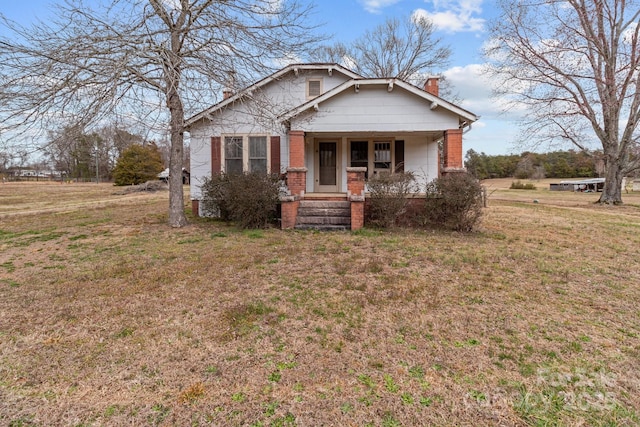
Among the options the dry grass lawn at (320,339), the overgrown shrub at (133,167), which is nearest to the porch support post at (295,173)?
the dry grass lawn at (320,339)

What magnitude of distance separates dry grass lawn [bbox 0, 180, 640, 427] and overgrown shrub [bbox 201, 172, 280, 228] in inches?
102

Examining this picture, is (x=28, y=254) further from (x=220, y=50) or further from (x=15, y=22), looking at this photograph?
(x=220, y=50)

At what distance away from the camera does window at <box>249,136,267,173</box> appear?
1162 cm

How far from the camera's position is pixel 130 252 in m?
6.86

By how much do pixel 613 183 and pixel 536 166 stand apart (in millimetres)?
46447

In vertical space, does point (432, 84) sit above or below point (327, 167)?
above

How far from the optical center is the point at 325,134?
11477 mm

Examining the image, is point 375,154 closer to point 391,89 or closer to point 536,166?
point 391,89

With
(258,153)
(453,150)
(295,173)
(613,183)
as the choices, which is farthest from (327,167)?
(613,183)

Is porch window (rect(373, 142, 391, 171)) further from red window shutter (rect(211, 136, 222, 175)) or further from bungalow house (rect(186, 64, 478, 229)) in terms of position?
red window shutter (rect(211, 136, 222, 175))

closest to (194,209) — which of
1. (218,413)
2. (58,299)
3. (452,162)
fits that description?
(58,299)

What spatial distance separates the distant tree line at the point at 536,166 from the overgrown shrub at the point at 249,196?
162 feet

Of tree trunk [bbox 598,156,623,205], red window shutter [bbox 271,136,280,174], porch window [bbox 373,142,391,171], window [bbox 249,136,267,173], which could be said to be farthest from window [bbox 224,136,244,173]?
tree trunk [bbox 598,156,623,205]

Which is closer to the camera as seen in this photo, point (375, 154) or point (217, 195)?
point (217, 195)
